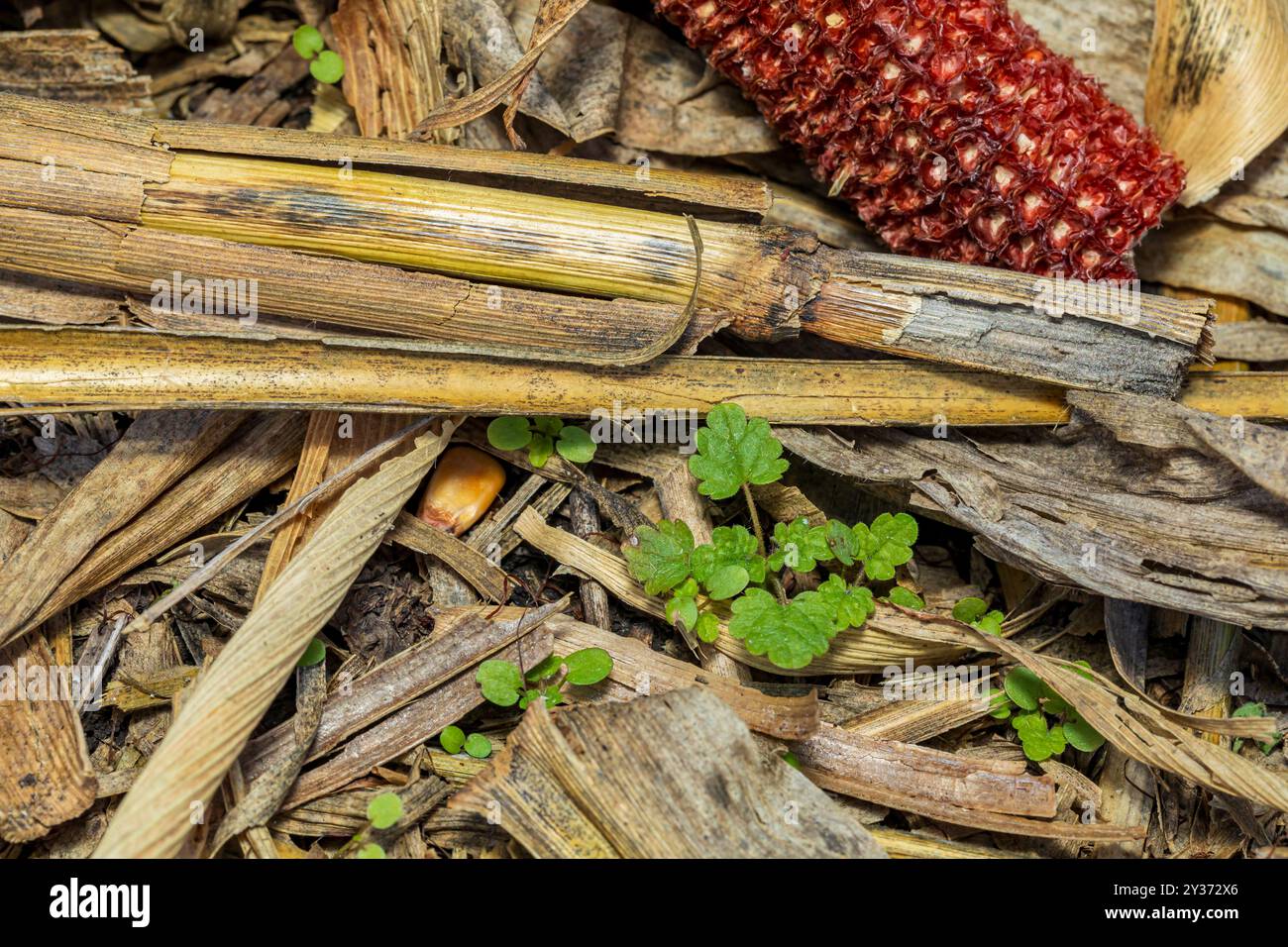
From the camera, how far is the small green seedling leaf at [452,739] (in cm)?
194

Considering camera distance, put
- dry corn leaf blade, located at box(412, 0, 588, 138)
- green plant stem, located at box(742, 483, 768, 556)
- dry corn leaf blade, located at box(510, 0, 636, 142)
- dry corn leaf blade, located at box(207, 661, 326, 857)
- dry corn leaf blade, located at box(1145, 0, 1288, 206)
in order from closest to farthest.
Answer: dry corn leaf blade, located at box(207, 661, 326, 857), green plant stem, located at box(742, 483, 768, 556), dry corn leaf blade, located at box(412, 0, 588, 138), dry corn leaf blade, located at box(1145, 0, 1288, 206), dry corn leaf blade, located at box(510, 0, 636, 142)

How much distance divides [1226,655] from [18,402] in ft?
8.05

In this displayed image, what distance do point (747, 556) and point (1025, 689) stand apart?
624mm

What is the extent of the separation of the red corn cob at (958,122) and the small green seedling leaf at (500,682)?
1297 mm

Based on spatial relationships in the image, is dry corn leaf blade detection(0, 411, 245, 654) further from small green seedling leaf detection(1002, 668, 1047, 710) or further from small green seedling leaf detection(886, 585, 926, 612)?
small green seedling leaf detection(1002, 668, 1047, 710)

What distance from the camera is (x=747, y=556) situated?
2021 mm

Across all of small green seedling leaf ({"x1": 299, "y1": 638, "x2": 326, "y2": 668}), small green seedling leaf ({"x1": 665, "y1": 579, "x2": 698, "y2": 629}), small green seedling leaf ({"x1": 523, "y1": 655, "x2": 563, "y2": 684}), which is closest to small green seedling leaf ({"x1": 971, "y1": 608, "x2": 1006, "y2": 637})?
small green seedling leaf ({"x1": 665, "y1": 579, "x2": 698, "y2": 629})

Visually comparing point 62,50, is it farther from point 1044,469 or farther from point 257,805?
point 1044,469

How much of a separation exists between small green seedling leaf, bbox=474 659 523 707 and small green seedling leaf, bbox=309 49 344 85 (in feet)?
5.08

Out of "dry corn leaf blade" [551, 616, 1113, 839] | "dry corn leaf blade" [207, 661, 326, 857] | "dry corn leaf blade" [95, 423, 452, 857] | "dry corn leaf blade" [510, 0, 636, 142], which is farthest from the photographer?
"dry corn leaf blade" [510, 0, 636, 142]

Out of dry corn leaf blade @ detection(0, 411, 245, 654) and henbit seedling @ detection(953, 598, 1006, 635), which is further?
henbit seedling @ detection(953, 598, 1006, 635)

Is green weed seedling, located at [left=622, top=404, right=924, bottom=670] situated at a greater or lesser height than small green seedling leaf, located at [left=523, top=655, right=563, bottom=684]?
greater

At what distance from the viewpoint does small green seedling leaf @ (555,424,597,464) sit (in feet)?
7.10
